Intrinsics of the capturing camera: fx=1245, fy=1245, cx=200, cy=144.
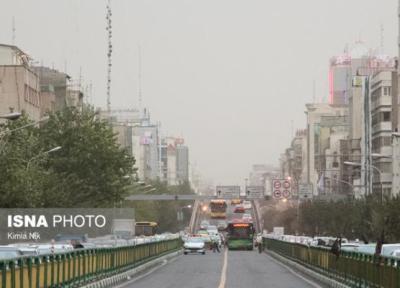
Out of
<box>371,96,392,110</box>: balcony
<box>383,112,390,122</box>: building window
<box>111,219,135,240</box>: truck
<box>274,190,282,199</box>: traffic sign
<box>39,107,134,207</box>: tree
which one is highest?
<box>371,96,392,110</box>: balcony

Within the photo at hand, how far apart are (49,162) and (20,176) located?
25.4 metres

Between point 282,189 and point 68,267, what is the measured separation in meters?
106

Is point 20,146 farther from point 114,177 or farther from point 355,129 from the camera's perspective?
point 355,129

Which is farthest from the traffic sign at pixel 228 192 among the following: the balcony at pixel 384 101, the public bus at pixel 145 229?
the public bus at pixel 145 229

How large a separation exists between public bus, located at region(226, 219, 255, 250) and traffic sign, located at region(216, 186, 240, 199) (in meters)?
32.8

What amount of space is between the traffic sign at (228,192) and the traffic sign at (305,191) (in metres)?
8.48

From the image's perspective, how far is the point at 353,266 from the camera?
125ft

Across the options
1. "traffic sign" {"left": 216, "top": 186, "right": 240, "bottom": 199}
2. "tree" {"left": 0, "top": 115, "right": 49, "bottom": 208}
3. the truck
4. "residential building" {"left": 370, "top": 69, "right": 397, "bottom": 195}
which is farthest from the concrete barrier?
"traffic sign" {"left": 216, "top": 186, "right": 240, "bottom": 199}

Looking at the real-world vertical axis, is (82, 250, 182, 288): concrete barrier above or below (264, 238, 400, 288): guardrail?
below

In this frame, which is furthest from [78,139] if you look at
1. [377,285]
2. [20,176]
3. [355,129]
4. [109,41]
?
[355,129]

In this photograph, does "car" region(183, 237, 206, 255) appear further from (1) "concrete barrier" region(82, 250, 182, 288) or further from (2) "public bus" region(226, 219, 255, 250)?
(1) "concrete barrier" region(82, 250, 182, 288)

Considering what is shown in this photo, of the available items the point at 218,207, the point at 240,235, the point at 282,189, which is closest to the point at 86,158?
the point at 240,235

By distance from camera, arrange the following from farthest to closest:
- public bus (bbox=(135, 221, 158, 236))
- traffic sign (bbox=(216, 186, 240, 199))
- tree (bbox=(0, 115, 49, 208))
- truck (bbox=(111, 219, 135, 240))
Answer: traffic sign (bbox=(216, 186, 240, 199)), public bus (bbox=(135, 221, 158, 236)), truck (bbox=(111, 219, 135, 240)), tree (bbox=(0, 115, 49, 208))

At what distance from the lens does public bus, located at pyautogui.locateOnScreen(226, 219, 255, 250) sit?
128m
